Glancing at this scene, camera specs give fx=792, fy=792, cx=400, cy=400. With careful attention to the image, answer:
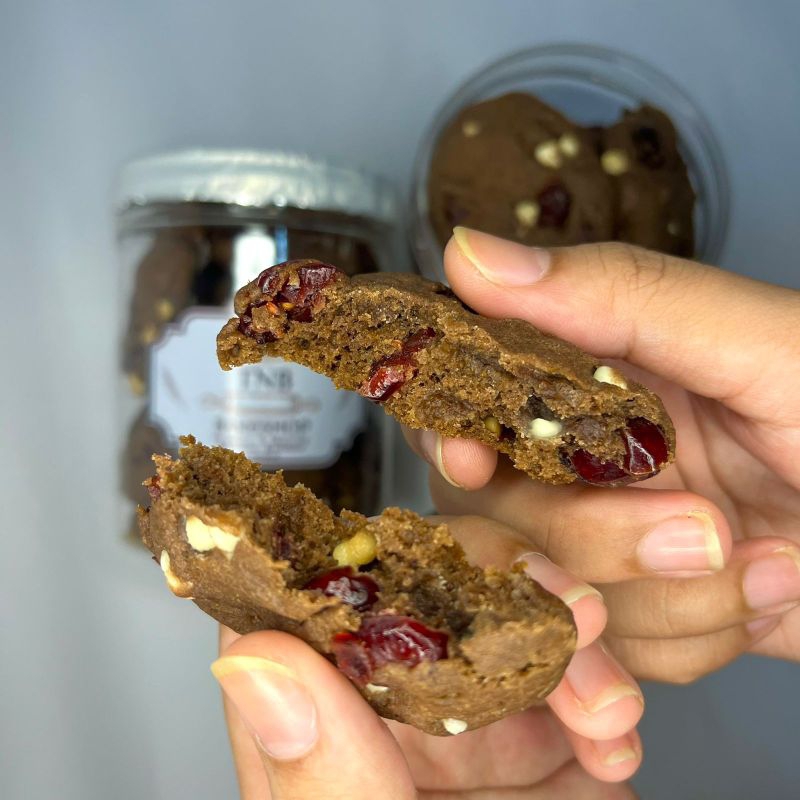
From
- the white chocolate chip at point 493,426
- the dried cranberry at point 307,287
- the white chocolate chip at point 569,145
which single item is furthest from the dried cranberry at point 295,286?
the white chocolate chip at point 569,145

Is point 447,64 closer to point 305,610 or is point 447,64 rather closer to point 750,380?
point 750,380

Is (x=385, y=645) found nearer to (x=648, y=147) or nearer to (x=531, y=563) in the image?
(x=531, y=563)

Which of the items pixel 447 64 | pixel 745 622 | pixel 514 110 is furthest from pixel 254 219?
pixel 745 622

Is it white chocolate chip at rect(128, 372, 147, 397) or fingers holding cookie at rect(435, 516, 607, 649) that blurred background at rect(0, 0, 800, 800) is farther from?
fingers holding cookie at rect(435, 516, 607, 649)

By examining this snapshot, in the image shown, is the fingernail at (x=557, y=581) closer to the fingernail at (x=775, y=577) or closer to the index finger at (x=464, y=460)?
the index finger at (x=464, y=460)

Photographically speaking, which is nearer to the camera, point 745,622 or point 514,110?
point 745,622

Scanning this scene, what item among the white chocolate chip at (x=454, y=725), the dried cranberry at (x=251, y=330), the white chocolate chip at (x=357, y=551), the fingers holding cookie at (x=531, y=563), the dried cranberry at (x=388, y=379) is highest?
the dried cranberry at (x=251, y=330)
